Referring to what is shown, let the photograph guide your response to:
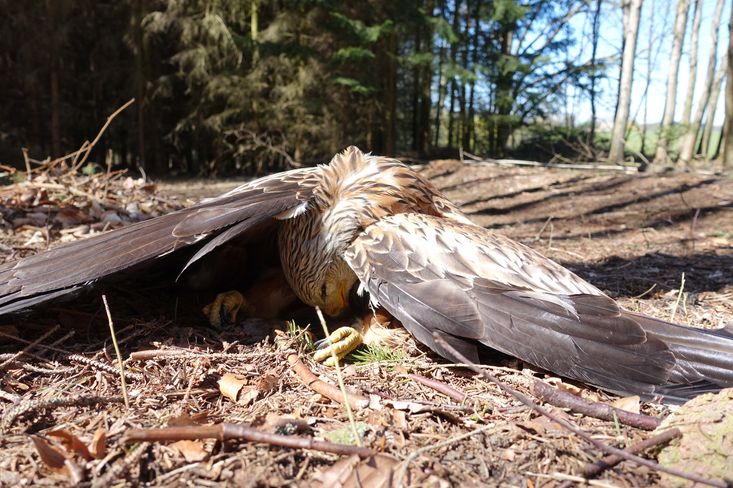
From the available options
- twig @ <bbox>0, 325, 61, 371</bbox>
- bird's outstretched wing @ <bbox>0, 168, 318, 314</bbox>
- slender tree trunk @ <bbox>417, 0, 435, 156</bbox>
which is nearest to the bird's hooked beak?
bird's outstretched wing @ <bbox>0, 168, 318, 314</bbox>

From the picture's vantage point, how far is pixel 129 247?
2072mm

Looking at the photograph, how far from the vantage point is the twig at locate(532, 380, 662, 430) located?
1.66 metres

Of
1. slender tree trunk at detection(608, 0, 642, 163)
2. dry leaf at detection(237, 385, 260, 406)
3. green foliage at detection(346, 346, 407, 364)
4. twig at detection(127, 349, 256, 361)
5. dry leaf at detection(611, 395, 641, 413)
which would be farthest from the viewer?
slender tree trunk at detection(608, 0, 642, 163)

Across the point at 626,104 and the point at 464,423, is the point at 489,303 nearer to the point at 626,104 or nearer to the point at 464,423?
the point at 464,423

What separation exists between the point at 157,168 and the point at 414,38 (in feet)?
33.6

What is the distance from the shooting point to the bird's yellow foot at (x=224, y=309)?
2.70 meters

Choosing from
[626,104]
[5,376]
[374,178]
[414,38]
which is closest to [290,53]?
[414,38]

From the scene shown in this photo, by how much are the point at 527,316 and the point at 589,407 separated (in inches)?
15.1

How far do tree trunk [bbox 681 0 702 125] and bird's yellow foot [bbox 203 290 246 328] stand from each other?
2043 centimetres

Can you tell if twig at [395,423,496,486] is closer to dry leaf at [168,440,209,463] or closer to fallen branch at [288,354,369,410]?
fallen branch at [288,354,369,410]

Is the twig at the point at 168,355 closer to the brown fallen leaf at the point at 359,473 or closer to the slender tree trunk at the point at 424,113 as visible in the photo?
the brown fallen leaf at the point at 359,473

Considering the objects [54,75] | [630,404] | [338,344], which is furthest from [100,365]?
[54,75]

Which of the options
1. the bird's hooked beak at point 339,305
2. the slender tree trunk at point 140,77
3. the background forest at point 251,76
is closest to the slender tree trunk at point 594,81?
the background forest at point 251,76

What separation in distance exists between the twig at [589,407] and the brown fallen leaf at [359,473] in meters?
0.68
